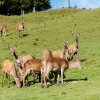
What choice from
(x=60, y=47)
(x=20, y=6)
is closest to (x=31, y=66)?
(x=60, y=47)

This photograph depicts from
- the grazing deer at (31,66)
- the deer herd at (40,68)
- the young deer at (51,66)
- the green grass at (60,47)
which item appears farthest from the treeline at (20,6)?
the young deer at (51,66)

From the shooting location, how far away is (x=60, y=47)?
40406 millimetres

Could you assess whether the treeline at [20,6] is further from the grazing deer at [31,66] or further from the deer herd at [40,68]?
the grazing deer at [31,66]

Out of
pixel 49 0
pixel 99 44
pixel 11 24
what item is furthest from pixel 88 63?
pixel 49 0

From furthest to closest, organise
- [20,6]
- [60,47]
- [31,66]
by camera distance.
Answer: [20,6]
[60,47]
[31,66]

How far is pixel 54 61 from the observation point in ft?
77.4

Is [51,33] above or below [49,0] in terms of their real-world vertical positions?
below

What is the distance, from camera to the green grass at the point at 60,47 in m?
21.5

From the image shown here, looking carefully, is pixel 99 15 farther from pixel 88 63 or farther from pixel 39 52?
pixel 88 63

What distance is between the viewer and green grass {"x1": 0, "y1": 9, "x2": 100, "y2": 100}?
21484 mm

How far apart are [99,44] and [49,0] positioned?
8509 centimetres

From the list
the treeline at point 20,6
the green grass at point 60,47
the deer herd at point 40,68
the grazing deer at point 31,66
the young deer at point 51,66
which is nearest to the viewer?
the green grass at point 60,47

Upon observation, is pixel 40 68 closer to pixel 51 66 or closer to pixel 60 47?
pixel 51 66

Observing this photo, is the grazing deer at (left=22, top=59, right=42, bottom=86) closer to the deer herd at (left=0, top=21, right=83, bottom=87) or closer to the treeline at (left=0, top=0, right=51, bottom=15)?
the deer herd at (left=0, top=21, right=83, bottom=87)
